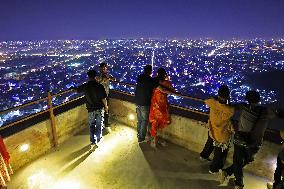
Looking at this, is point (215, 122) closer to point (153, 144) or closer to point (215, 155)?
point (215, 155)

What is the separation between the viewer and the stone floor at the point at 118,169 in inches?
188

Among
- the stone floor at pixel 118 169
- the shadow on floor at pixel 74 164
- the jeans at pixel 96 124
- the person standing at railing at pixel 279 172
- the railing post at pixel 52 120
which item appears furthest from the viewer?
the jeans at pixel 96 124

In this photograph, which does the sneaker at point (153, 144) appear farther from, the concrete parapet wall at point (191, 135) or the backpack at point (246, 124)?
the backpack at point (246, 124)

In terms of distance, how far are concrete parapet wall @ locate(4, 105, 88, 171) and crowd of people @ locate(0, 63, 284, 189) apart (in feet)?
1.70

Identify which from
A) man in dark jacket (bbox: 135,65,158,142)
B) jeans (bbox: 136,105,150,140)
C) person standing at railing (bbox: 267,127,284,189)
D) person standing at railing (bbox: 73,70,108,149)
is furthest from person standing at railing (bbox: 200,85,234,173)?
person standing at railing (bbox: 73,70,108,149)

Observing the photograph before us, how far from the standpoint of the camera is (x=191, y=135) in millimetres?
5820

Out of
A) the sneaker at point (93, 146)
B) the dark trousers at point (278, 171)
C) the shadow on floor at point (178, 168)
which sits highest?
the dark trousers at point (278, 171)

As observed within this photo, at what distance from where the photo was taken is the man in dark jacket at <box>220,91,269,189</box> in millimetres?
3783

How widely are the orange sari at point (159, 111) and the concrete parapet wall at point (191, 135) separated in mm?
372

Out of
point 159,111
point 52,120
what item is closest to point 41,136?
point 52,120

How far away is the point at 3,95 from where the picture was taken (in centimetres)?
4234

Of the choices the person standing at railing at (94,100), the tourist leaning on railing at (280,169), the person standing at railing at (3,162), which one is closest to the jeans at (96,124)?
the person standing at railing at (94,100)

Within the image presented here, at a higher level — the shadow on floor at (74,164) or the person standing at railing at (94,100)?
the person standing at railing at (94,100)

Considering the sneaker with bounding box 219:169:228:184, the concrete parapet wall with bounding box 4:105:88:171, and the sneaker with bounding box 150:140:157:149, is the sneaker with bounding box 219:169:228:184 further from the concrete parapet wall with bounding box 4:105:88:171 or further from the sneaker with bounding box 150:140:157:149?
the concrete parapet wall with bounding box 4:105:88:171
